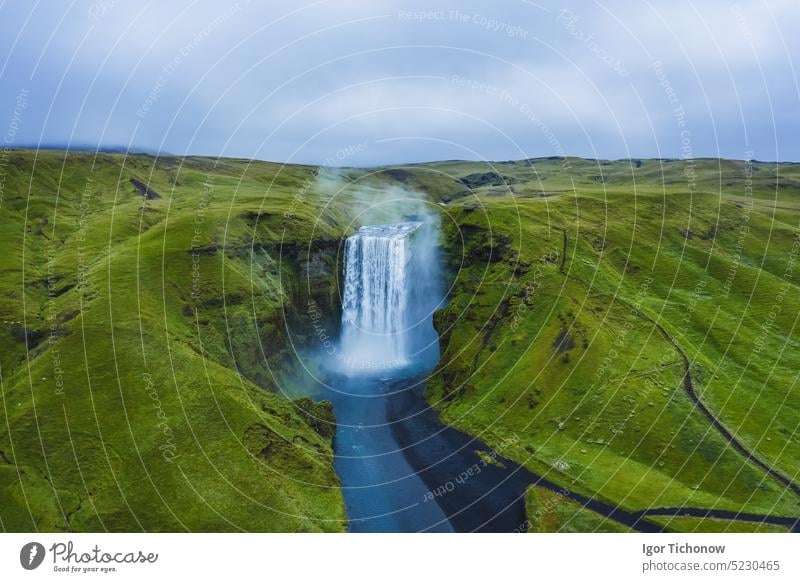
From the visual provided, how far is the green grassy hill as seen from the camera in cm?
3947

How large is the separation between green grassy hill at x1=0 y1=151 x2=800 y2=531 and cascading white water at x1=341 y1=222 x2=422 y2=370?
284 cm

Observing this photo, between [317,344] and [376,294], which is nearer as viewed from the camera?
[317,344]

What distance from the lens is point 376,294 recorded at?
8150 centimetres

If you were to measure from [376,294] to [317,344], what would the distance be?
1117cm

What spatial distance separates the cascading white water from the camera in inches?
3184

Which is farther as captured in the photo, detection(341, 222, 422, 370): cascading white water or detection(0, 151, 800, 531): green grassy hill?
detection(341, 222, 422, 370): cascading white water

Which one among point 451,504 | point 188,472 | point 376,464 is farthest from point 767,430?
point 188,472

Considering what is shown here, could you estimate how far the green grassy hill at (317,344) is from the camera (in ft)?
129

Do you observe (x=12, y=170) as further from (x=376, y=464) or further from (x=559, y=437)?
(x=559, y=437)

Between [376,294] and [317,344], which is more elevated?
[376,294]

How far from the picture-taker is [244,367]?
56.2m

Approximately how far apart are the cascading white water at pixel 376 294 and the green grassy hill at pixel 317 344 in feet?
9.32

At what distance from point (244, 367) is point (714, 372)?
4452 centimetres

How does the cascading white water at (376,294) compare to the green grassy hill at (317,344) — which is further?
the cascading white water at (376,294)
